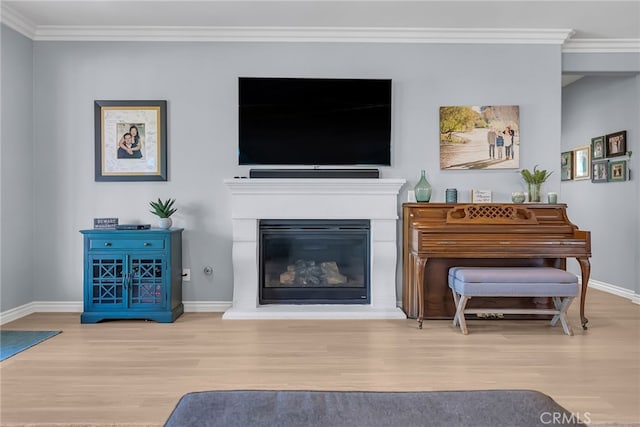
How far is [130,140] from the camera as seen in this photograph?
12.7ft

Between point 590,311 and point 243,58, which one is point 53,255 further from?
point 590,311

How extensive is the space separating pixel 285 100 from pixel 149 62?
4.17 ft

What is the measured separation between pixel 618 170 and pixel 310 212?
347 cm

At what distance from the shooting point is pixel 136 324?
3.50 m

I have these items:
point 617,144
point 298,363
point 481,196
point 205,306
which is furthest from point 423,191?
point 617,144

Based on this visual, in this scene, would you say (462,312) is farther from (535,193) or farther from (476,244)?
(535,193)

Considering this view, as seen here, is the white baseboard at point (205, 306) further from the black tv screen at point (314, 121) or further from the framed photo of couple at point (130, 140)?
the black tv screen at point (314, 121)

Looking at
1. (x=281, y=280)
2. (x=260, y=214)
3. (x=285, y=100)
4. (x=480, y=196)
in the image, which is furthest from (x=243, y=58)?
(x=480, y=196)

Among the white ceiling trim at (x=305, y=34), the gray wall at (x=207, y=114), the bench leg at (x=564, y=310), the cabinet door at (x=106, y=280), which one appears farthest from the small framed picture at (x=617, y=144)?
the cabinet door at (x=106, y=280)

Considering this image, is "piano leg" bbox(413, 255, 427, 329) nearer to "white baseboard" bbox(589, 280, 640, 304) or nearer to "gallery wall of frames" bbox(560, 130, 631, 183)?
"white baseboard" bbox(589, 280, 640, 304)

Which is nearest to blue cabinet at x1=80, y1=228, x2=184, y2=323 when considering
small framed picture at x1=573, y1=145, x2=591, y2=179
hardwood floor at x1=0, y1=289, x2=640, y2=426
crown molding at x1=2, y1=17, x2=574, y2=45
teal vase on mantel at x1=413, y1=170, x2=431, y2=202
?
hardwood floor at x1=0, y1=289, x2=640, y2=426

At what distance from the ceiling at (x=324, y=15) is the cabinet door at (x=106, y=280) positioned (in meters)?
2.01

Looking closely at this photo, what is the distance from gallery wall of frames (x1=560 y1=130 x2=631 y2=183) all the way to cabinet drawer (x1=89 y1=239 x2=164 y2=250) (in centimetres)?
472

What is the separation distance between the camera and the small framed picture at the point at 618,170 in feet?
15.1
